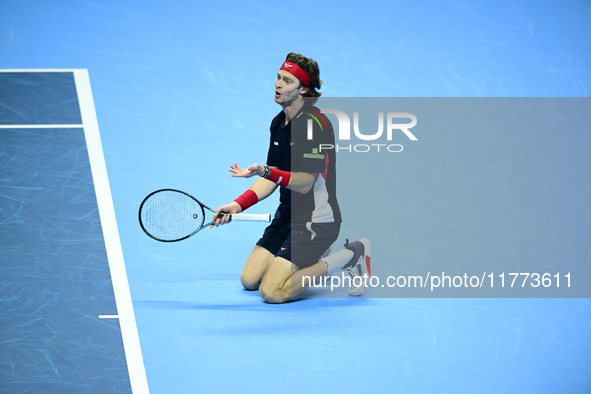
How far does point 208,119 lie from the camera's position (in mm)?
7570

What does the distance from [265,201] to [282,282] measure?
2.07 m

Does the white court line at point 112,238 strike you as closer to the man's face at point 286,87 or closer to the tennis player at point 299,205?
the tennis player at point 299,205

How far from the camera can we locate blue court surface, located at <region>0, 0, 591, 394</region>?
3.70 meters

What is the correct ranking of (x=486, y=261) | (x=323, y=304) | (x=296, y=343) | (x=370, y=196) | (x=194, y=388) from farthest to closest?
1. (x=370, y=196)
2. (x=486, y=261)
3. (x=323, y=304)
4. (x=296, y=343)
5. (x=194, y=388)

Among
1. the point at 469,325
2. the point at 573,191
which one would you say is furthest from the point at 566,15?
the point at 469,325

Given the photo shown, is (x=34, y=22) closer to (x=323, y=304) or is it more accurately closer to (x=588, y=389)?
(x=323, y=304)

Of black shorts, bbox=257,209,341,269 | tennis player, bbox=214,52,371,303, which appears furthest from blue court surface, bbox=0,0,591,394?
black shorts, bbox=257,209,341,269

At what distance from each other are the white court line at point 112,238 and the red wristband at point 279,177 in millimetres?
1335

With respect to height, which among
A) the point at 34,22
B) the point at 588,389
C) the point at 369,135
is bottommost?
the point at 588,389

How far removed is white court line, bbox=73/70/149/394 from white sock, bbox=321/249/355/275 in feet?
4.82

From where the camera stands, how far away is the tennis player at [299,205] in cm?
455

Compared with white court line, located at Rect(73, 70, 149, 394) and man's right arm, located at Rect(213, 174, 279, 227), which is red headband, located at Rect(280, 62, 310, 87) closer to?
man's right arm, located at Rect(213, 174, 279, 227)

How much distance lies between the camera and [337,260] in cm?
473

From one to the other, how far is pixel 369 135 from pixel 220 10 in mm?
3714
